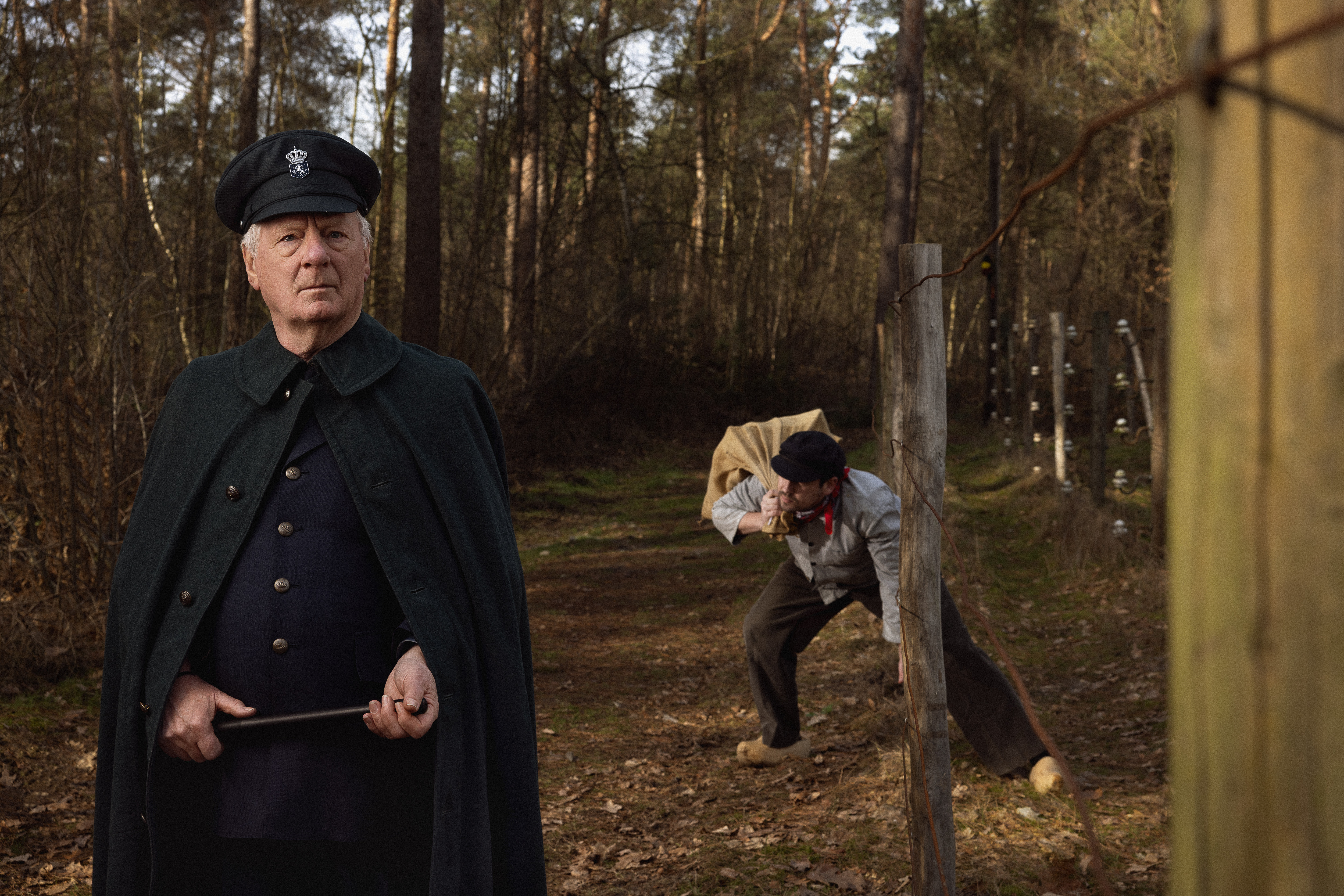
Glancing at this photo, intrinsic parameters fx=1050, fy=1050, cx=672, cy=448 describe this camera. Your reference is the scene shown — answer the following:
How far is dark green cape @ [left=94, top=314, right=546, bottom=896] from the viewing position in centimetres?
241

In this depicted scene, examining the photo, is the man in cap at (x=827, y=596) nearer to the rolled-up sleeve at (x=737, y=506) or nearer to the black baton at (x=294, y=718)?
the rolled-up sleeve at (x=737, y=506)

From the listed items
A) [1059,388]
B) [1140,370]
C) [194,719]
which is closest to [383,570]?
[194,719]

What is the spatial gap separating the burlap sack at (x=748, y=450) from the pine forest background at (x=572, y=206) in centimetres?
371

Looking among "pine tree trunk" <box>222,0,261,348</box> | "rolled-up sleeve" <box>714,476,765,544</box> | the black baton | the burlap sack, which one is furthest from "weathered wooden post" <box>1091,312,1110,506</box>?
the black baton

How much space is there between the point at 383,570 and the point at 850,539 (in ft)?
9.65

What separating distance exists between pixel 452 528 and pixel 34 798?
3999mm

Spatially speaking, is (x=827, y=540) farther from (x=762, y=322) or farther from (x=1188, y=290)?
(x=762, y=322)

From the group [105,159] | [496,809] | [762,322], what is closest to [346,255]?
[496,809]

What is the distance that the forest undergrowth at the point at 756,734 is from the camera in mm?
4527

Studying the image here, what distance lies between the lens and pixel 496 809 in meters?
2.60

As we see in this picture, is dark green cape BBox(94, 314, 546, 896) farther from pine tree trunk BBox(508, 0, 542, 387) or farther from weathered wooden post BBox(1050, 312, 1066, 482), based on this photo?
weathered wooden post BBox(1050, 312, 1066, 482)

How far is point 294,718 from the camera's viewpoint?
92.4 inches

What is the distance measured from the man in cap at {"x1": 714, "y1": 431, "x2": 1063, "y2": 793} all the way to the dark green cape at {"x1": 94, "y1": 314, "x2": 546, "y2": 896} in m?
2.22

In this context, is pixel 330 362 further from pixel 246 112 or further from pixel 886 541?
pixel 246 112
